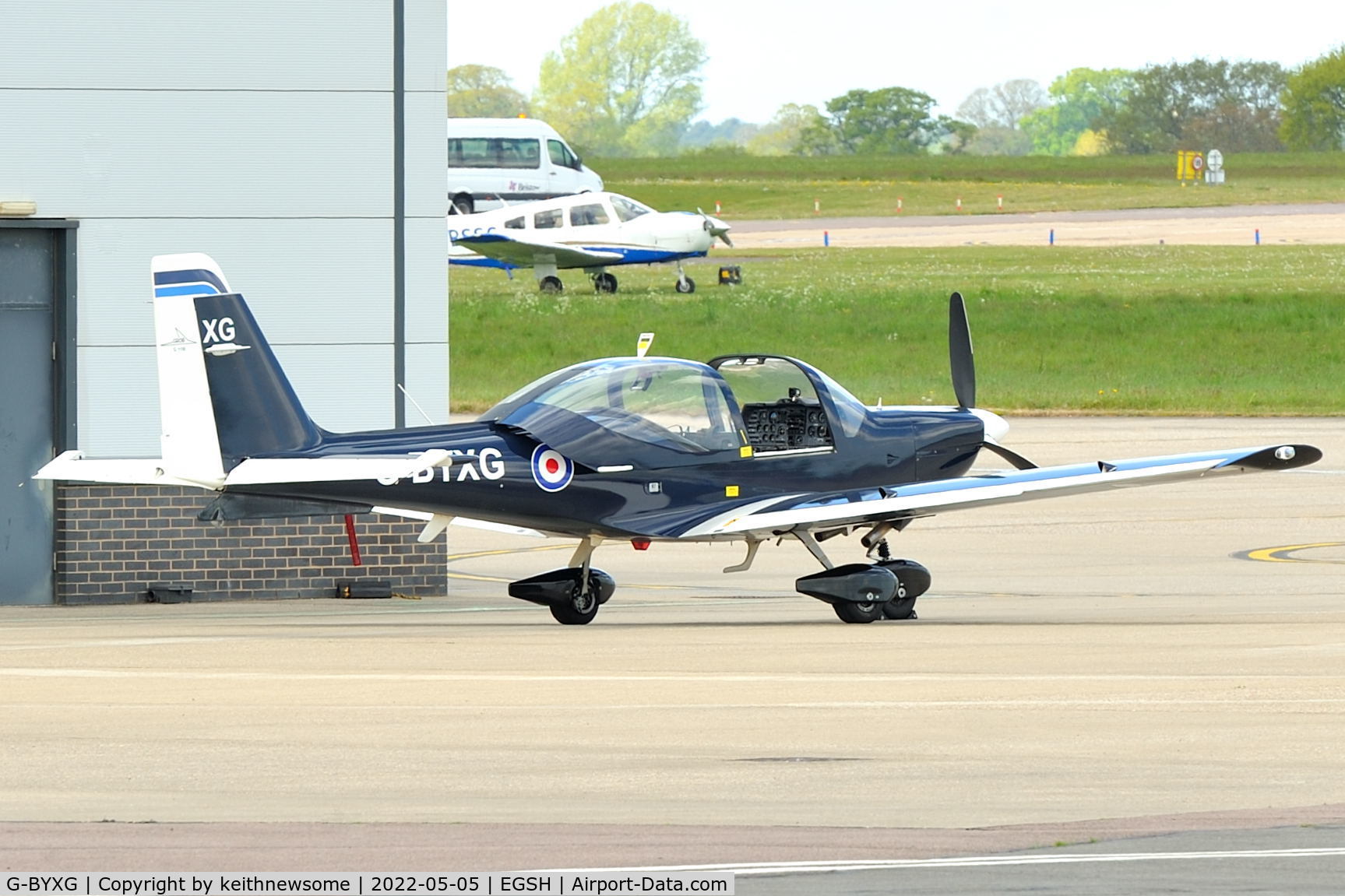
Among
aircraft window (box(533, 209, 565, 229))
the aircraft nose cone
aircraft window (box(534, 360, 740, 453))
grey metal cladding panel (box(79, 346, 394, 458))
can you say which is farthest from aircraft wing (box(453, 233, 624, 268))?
aircraft window (box(534, 360, 740, 453))

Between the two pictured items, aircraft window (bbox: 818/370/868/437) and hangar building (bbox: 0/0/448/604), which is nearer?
aircraft window (bbox: 818/370/868/437)

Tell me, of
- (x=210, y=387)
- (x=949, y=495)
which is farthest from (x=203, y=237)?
(x=949, y=495)

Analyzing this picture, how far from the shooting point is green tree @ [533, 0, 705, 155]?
194625mm

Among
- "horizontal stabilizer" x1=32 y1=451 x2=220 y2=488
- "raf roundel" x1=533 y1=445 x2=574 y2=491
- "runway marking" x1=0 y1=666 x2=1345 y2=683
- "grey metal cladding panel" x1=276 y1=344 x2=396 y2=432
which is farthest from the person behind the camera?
"grey metal cladding panel" x1=276 y1=344 x2=396 y2=432

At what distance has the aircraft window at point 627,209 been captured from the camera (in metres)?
54.7

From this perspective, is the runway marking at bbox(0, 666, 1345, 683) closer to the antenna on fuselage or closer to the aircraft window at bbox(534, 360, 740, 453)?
the aircraft window at bbox(534, 360, 740, 453)

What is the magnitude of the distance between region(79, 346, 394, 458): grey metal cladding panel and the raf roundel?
3.88 metres

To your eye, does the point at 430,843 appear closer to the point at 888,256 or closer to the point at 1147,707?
the point at 1147,707

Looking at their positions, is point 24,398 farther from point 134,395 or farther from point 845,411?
point 845,411

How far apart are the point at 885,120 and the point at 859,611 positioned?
14693 centimetres

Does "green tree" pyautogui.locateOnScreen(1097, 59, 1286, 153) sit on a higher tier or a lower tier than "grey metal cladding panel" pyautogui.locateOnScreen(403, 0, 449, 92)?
higher

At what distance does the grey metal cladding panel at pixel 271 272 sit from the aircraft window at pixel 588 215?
3545cm

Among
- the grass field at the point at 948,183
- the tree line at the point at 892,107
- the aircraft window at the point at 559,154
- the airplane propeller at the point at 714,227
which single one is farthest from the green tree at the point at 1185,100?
the airplane propeller at the point at 714,227

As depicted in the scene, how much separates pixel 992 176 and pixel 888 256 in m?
32.2
